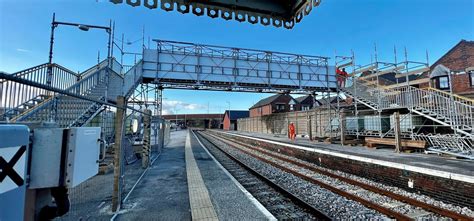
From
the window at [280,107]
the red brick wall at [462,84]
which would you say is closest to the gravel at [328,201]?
the red brick wall at [462,84]

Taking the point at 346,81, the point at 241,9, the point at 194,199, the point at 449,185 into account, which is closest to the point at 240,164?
the point at 194,199

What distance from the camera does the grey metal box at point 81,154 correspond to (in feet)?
6.64

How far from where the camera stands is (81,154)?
7.39ft

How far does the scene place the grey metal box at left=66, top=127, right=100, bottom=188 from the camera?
202 centimetres

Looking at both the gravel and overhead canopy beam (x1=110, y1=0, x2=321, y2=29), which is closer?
overhead canopy beam (x1=110, y1=0, x2=321, y2=29)

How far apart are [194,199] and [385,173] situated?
21.4ft

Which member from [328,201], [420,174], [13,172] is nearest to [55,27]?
[13,172]

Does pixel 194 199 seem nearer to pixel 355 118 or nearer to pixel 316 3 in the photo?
pixel 316 3

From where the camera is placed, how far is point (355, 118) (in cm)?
1593

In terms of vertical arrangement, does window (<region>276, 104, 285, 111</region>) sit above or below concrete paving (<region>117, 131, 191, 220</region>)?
above

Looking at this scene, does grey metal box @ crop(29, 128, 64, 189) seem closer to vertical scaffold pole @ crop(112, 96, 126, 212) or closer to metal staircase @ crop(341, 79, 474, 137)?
vertical scaffold pole @ crop(112, 96, 126, 212)

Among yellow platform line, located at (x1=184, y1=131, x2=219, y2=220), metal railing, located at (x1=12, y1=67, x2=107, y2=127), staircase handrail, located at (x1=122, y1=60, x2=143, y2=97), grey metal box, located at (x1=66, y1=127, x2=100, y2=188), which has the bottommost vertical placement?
yellow platform line, located at (x1=184, y1=131, x2=219, y2=220)

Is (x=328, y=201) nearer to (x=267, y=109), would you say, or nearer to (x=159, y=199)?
(x=159, y=199)

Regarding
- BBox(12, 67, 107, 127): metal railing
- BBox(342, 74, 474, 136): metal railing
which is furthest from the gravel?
BBox(342, 74, 474, 136): metal railing
